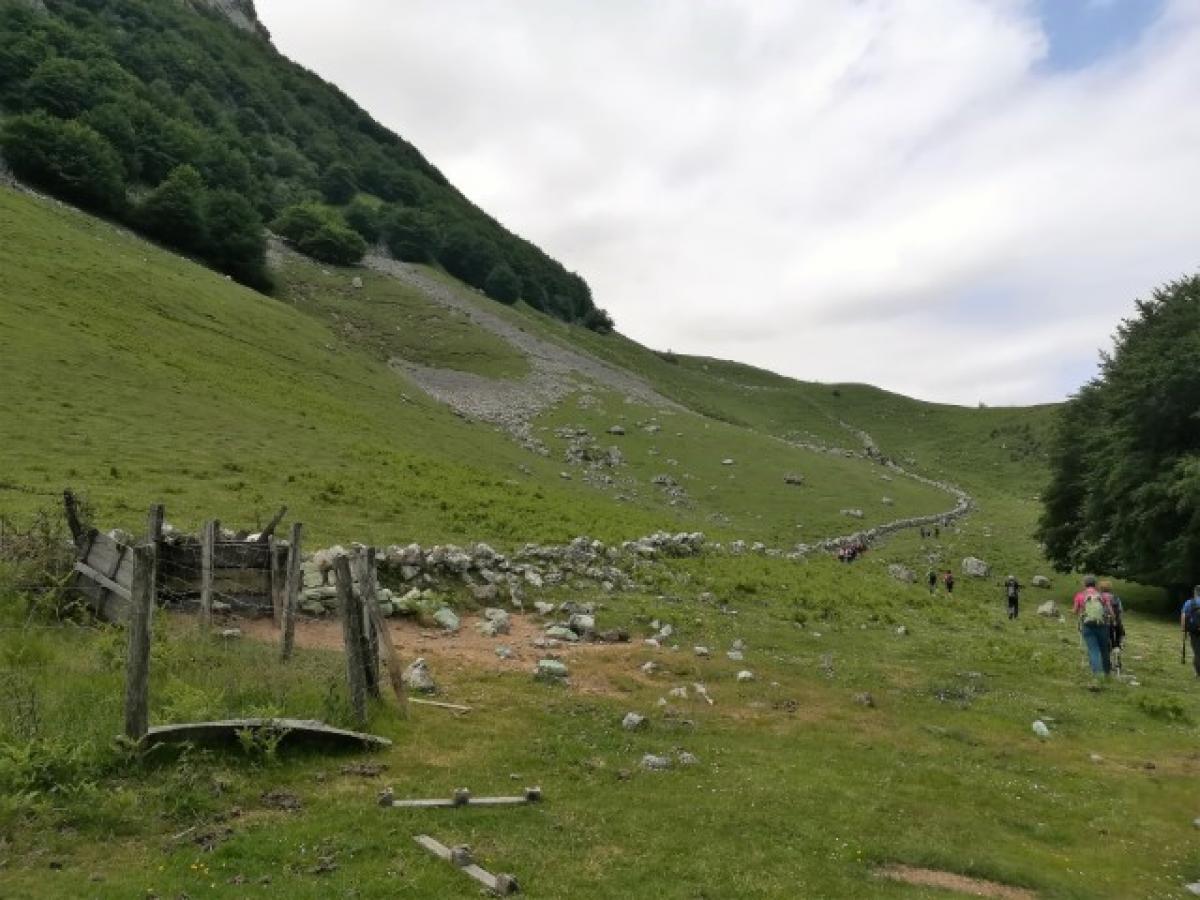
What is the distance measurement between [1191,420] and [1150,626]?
12.5m

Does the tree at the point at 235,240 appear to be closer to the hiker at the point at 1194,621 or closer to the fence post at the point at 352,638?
the fence post at the point at 352,638

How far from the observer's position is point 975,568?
5125 centimetres

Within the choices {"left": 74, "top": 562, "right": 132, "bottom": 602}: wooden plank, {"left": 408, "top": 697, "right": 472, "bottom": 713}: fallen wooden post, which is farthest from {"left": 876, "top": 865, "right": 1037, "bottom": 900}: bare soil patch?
{"left": 74, "top": 562, "right": 132, "bottom": 602}: wooden plank

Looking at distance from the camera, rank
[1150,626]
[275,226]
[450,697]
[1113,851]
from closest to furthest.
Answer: [1113,851]
[450,697]
[1150,626]
[275,226]

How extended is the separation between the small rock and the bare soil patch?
5.38 meters

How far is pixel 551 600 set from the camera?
24781 mm

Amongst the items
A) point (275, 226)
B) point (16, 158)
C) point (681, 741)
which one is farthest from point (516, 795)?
point (275, 226)

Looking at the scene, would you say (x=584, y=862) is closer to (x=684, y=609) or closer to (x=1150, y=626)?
(x=684, y=609)

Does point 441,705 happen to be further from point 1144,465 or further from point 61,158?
point 61,158

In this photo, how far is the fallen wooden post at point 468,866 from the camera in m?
8.80

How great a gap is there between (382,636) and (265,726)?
2.96m

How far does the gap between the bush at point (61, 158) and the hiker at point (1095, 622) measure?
9006 cm

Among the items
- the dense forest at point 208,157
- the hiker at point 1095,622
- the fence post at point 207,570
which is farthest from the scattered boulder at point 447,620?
the dense forest at point 208,157

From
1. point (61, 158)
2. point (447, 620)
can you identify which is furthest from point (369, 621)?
point (61, 158)
